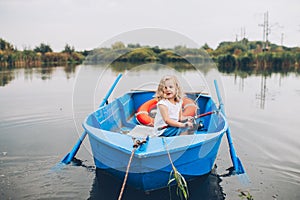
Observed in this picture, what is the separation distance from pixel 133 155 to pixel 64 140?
2.66 metres

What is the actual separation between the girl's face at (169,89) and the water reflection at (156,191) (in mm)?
1017

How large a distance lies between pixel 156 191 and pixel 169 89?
1169 millimetres

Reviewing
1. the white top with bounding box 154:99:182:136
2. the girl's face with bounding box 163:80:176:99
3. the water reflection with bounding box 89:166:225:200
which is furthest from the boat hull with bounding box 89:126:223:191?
the girl's face with bounding box 163:80:176:99

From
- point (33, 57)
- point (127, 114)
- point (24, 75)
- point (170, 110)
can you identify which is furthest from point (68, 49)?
point (170, 110)

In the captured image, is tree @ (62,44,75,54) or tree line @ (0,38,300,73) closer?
tree line @ (0,38,300,73)

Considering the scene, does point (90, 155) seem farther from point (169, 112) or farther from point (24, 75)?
point (24, 75)

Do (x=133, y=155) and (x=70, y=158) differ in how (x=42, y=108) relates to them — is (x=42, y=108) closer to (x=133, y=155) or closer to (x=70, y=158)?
(x=70, y=158)

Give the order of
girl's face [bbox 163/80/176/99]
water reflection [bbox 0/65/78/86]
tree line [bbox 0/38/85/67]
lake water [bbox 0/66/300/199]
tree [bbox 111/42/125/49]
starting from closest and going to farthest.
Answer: lake water [bbox 0/66/300/199] → girl's face [bbox 163/80/176/99] → tree [bbox 111/42/125/49] → water reflection [bbox 0/65/78/86] → tree line [bbox 0/38/85/67]

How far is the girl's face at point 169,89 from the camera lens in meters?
3.63

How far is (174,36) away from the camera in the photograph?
148 inches

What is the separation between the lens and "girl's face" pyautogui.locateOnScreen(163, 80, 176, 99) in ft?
11.9

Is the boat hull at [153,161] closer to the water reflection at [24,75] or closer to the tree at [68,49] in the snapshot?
the water reflection at [24,75]

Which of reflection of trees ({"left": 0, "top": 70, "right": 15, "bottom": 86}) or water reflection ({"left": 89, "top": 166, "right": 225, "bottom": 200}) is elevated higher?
reflection of trees ({"left": 0, "top": 70, "right": 15, "bottom": 86})

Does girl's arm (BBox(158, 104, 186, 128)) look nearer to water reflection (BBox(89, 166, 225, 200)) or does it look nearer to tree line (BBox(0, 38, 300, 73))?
water reflection (BBox(89, 166, 225, 200))
